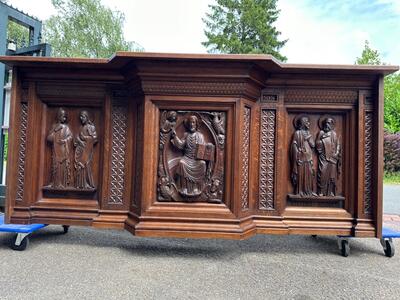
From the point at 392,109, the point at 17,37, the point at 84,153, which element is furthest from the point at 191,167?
the point at 392,109

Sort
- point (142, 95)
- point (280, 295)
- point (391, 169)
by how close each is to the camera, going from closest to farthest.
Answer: point (280, 295), point (142, 95), point (391, 169)

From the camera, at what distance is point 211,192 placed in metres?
3.60

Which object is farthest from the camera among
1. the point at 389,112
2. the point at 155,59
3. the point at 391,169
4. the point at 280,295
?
the point at 389,112

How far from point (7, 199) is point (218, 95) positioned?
268cm

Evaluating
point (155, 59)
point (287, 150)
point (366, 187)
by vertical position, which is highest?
point (155, 59)

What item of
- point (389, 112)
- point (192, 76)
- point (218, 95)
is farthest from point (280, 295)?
point (389, 112)

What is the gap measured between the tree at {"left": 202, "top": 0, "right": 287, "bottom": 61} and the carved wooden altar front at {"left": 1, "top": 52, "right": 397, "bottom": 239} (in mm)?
22312

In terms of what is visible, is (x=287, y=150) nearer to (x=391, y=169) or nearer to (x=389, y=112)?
(x=391, y=169)

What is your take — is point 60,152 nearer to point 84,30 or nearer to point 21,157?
point 21,157

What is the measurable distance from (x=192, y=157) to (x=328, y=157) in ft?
5.13

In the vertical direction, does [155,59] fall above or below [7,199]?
above

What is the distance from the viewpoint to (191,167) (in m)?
3.59

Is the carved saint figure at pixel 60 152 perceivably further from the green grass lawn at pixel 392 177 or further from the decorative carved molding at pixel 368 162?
the green grass lawn at pixel 392 177

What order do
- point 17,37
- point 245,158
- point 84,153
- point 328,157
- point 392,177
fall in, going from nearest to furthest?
point 245,158, point 328,157, point 84,153, point 17,37, point 392,177
